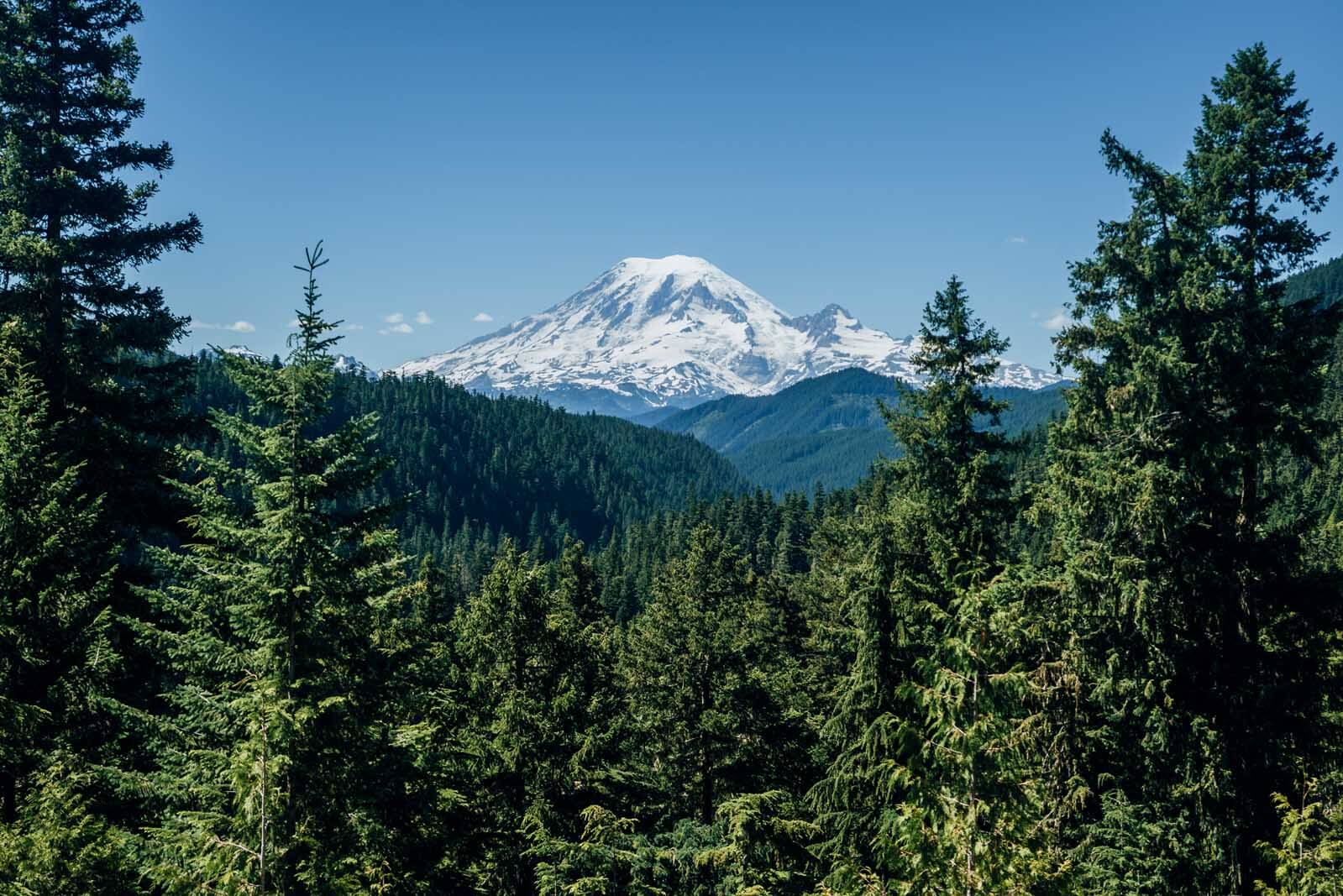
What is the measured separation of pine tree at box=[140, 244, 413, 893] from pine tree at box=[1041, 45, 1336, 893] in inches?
458

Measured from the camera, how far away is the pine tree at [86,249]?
14227 millimetres

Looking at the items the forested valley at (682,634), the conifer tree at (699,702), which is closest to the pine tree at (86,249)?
the forested valley at (682,634)

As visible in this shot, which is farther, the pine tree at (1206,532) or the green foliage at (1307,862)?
the pine tree at (1206,532)

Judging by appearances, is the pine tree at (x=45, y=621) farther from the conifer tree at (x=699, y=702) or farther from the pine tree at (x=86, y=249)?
the conifer tree at (x=699, y=702)

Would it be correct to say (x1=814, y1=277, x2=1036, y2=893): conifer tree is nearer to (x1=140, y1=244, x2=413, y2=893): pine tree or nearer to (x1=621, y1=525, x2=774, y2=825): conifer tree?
(x1=621, y1=525, x2=774, y2=825): conifer tree

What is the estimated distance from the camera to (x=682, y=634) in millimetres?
20703

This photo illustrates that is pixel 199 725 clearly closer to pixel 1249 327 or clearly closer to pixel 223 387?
pixel 1249 327

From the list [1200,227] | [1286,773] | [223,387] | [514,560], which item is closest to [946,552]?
[1286,773]

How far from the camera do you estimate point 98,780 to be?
38.8 feet

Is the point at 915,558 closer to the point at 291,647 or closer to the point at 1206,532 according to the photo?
the point at 1206,532

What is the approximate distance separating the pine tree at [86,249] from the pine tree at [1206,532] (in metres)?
17.1

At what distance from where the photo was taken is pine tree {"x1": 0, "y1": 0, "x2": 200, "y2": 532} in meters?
14.2

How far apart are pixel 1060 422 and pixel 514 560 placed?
13.6 m

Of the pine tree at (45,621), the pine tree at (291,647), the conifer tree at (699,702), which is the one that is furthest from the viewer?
the conifer tree at (699,702)
